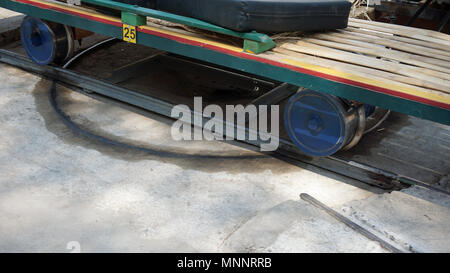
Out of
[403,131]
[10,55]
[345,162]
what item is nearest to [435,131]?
[403,131]

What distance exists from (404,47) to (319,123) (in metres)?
1.05

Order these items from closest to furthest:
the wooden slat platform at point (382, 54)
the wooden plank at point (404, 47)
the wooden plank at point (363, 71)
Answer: the wooden plank at point (363, 71), the wooden slat platform at point (382, 54), the wooden plank at point (404, 47)

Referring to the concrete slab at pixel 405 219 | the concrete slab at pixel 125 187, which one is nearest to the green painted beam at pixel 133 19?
the concrete slab at pixel 125 187

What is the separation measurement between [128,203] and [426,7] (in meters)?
5.04

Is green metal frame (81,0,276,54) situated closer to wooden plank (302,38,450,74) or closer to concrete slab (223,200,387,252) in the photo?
wooden plank (302,38,450,74)

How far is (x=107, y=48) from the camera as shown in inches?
268

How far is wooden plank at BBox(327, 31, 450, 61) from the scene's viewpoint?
13.5 ft

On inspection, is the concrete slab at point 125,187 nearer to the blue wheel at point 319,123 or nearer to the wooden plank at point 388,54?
the blue wheel at point 319,123

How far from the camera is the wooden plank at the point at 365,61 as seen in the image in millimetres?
3599

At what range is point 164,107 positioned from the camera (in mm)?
4836

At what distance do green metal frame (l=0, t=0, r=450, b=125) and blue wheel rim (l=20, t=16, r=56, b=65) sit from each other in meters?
0.62

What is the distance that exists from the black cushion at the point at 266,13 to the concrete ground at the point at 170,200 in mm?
1132

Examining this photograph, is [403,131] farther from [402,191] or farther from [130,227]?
[130,227]

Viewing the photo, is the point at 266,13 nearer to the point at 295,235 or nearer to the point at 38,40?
the point at 295,235
